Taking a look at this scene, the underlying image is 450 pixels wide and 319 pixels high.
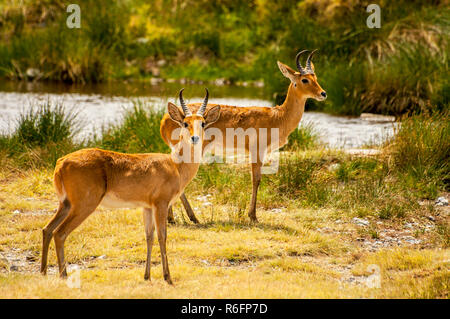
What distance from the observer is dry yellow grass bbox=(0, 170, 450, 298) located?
523 centimetres

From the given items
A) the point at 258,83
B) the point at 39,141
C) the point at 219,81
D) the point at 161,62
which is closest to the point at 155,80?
the point at 161,62

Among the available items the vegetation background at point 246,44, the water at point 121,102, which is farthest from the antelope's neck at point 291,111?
the vegetation background at point 246,44

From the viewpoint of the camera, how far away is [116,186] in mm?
5484

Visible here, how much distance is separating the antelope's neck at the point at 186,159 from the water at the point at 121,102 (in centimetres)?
512

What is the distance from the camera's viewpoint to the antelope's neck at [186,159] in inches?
229

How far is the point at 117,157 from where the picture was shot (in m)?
5.62

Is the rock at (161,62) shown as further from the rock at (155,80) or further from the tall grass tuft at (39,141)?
the tall grass tuft at (39,141)

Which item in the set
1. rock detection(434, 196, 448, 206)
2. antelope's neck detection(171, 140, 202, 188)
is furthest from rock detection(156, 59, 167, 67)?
antelope's neck detection(171, 140, 202, 188)

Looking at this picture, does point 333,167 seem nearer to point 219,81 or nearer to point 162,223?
point 162,223

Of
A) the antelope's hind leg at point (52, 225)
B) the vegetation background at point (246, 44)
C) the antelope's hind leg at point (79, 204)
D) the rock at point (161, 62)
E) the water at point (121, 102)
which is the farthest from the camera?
the rock at point (161, 62)

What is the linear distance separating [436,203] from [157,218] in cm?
473

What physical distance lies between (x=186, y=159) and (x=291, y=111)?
2.59m

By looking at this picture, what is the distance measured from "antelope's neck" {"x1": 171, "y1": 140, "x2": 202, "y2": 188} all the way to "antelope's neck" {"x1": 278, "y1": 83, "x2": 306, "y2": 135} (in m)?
2.40
